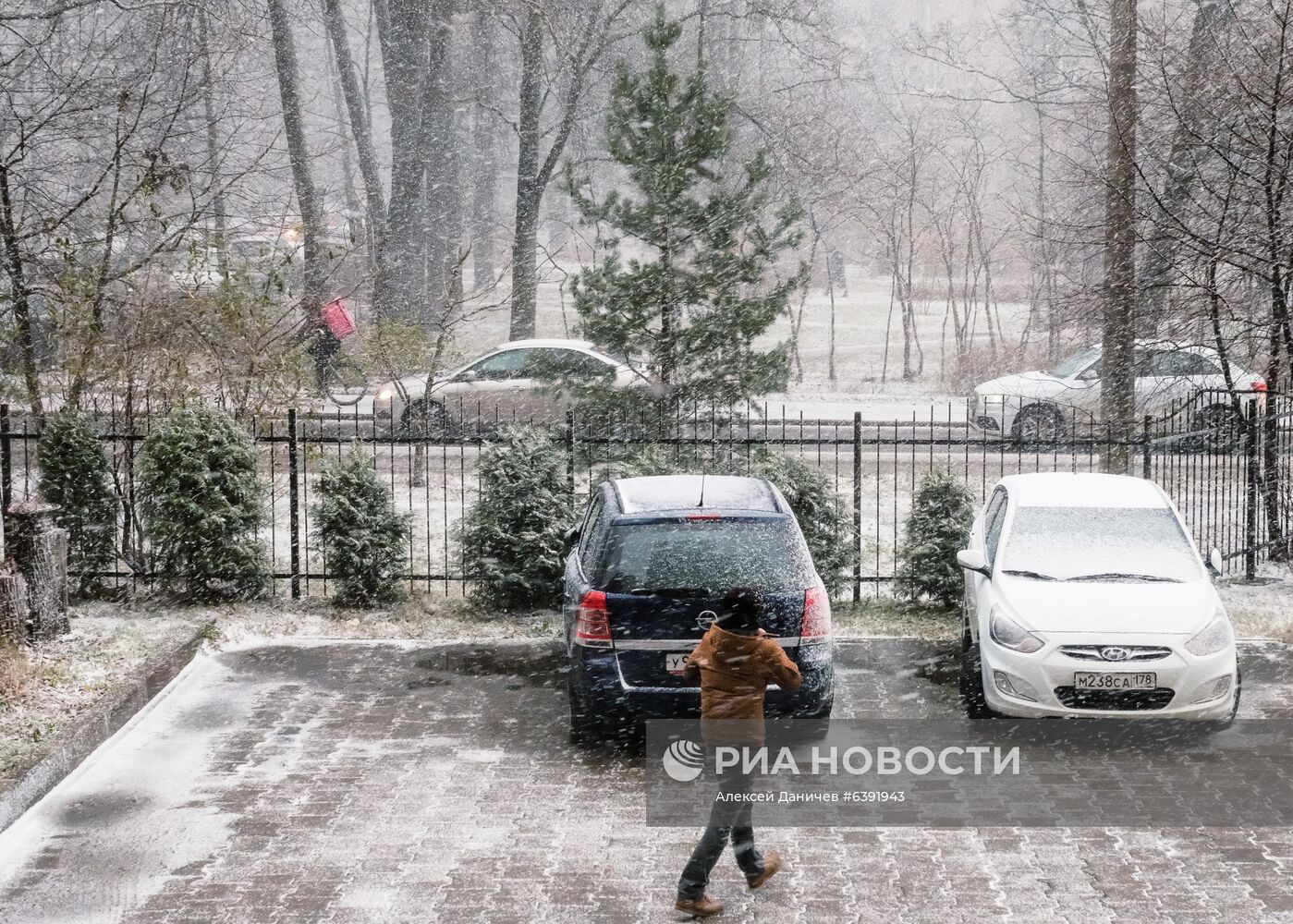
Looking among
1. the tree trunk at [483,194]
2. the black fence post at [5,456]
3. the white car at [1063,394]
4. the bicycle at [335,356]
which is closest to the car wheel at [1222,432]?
the white car at [1063,394]

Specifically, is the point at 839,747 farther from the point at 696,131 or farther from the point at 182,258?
the point at 182,258

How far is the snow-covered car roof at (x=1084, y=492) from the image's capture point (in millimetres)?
9031

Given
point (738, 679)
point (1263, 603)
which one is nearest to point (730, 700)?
point (738, 679)

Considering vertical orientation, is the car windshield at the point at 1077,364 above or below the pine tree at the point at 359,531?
above

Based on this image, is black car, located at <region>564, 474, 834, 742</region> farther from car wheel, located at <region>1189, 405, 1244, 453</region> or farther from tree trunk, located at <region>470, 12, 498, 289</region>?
tree trunk, located at <region>470, 12, 498, 289</region>

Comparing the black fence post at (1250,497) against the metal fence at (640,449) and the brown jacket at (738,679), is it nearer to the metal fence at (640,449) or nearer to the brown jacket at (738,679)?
the metal fence at (640,449)

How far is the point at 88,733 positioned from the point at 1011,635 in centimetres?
562

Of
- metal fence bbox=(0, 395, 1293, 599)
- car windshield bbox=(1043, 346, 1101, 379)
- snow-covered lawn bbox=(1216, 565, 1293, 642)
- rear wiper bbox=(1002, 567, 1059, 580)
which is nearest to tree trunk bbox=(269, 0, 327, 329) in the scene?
metal fence bbox=(0, 395, 1293, 599)

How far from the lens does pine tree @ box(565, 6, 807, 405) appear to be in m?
13.9

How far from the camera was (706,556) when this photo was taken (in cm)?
762

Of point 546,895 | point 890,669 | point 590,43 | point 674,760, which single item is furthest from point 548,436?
point 590,43

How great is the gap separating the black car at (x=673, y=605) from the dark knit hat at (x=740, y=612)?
5.81 ft

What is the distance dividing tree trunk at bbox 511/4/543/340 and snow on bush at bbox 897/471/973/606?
62.9 ft

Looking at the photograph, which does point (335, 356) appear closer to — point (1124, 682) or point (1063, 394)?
point (1063, 394)
